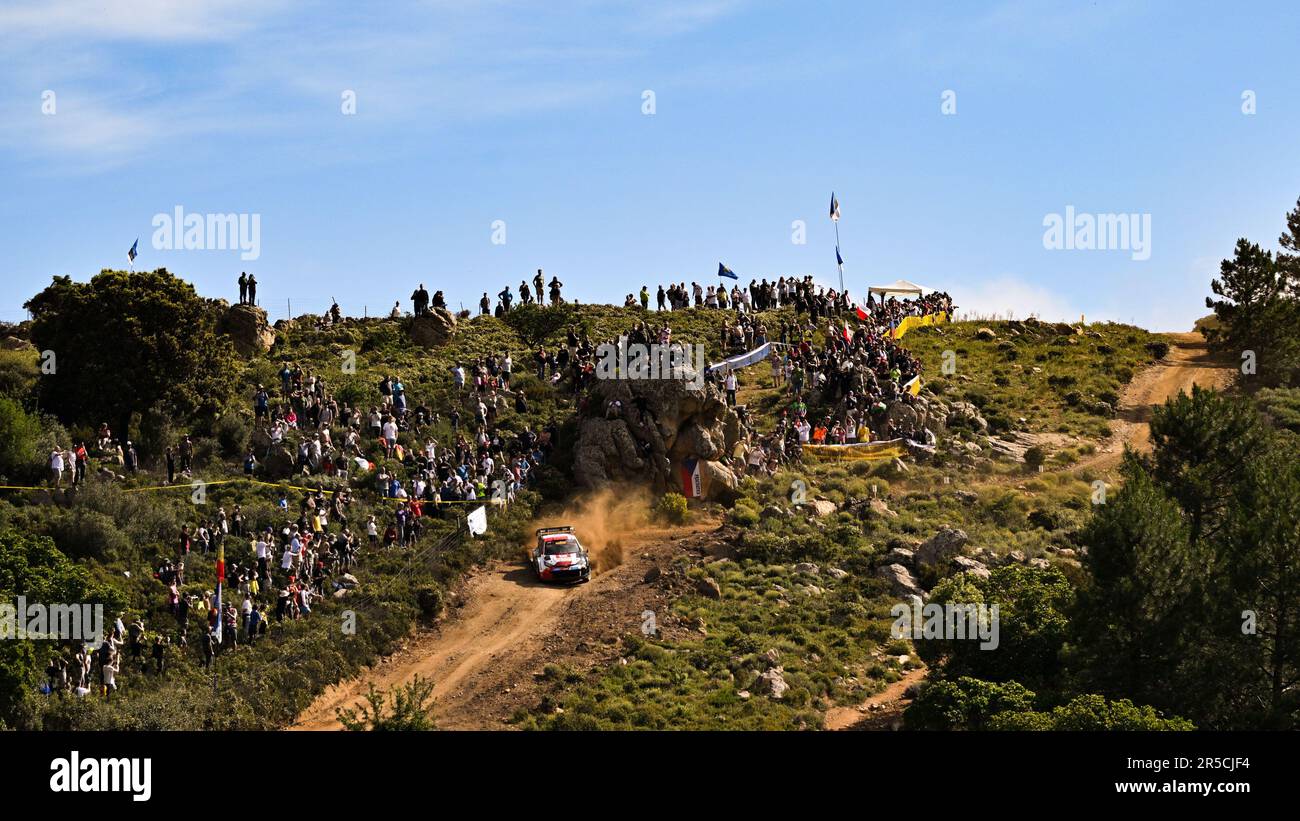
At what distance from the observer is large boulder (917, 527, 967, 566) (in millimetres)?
51750

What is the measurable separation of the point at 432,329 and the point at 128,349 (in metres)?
19.7

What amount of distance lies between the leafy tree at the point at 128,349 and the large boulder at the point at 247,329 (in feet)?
34.4

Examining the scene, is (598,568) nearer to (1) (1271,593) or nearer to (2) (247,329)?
(1) (1271,593)

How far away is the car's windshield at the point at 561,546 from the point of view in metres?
51.2

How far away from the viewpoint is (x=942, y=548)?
5203cm

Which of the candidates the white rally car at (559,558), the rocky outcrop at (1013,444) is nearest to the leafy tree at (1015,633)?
the white rally car at (559,558)

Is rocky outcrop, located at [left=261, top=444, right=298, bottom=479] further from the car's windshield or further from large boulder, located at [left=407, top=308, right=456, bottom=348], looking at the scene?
large boulder, located at [left=407, top=308, right=456, bottom=348]

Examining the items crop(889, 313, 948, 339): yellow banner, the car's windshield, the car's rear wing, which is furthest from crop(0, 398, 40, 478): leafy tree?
crop(889, 313, 948, 339): yellow banner

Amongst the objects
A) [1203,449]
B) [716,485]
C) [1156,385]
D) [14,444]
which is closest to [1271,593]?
[1203,449]

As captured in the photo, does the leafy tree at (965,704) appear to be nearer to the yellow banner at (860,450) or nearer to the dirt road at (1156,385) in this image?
the yellow banner at (860,450)

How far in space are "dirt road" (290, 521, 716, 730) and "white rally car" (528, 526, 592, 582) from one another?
388 millimetres

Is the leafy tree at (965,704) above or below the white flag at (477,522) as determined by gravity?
below

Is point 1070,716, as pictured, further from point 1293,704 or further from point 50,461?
point 50,461
